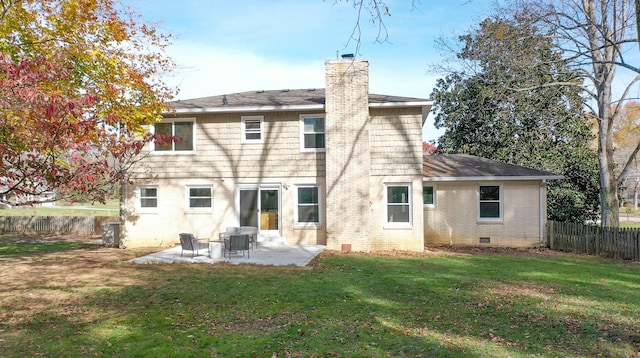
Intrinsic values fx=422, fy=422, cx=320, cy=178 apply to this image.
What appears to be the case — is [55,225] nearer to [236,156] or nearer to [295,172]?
[236,156]

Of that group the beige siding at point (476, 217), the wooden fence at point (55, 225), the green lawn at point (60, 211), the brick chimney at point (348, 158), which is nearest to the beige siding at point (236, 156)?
the brick chimney at point (348, 158)

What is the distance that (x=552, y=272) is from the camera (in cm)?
1202

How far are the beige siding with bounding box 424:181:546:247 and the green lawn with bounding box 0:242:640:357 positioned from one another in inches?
234

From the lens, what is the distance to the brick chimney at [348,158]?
15.9 metres

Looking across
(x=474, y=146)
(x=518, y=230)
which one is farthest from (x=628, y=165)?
(x=474, y=146)

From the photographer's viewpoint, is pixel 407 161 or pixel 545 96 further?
pixel 545 96

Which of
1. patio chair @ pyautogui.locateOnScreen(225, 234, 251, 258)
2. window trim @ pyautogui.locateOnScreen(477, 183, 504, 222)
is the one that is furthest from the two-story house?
window trim @ pyautogui.locateOnScreen(477, 183, 504, 222)

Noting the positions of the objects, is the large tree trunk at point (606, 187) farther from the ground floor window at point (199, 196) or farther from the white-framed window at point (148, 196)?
the white-framed window at point (148, 196)

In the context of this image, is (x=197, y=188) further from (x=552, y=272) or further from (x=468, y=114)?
(x=468, y=114)

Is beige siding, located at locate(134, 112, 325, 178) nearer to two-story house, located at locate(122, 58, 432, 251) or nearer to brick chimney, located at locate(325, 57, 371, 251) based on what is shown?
two-story house, located at locate(122, 58, 432, 251)

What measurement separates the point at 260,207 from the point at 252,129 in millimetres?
3166

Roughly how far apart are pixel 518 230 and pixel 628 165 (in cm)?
563

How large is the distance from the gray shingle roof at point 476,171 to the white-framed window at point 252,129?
7303mm

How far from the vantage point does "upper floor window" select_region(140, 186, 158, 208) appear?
1722 centimetres
